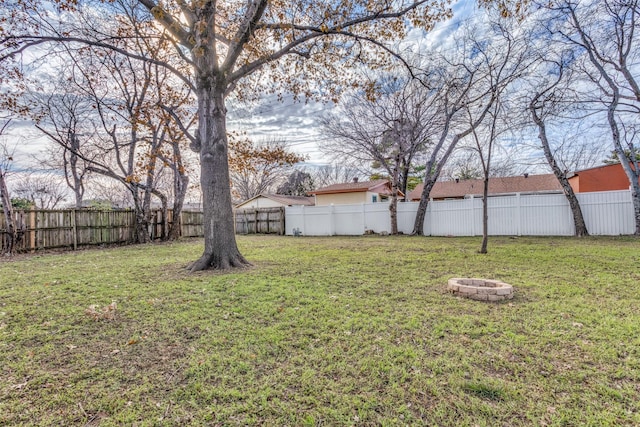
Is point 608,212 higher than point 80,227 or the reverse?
higher

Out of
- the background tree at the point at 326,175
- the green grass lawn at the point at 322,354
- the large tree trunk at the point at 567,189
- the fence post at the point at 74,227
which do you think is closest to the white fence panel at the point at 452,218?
the large tree trunk at the point at 567,189

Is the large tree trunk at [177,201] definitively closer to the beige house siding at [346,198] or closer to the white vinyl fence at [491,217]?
the white vinyl fence at [491,217]

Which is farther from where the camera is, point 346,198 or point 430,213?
point 346,198

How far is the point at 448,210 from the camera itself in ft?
39.7

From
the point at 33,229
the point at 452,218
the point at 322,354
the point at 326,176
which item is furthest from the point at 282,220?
the point at 326,176

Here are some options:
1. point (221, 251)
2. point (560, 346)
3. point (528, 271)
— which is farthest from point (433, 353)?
point (221, 251)

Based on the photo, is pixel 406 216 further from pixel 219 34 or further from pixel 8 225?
pixel 8 225

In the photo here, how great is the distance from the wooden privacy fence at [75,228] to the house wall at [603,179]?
20.8 m

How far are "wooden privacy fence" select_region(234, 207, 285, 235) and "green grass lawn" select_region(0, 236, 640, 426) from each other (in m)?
11.5

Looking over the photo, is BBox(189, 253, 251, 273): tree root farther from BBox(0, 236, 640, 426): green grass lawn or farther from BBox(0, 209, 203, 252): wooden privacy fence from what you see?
BBox(0, 209, 203, 252): wooden privacy fence

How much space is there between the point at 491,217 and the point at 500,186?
13996mm

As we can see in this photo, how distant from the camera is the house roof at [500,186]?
70.5 ft

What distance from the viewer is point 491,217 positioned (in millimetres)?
11211

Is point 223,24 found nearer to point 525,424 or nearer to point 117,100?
point 117,100
